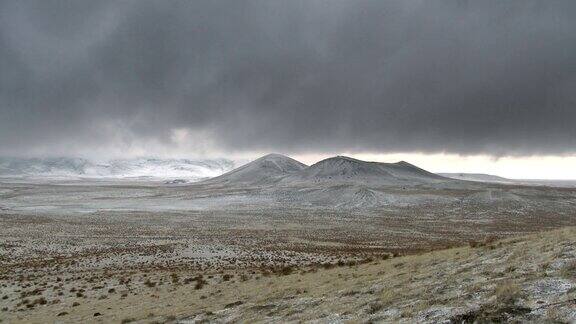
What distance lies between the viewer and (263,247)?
53.9 m

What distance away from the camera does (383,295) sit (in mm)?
15492

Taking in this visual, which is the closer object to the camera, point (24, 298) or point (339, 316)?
point (339, 316)

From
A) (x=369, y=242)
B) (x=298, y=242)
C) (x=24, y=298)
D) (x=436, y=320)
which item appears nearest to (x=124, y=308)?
(x=24, y=298)

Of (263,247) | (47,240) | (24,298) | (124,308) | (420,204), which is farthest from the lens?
(420,204)

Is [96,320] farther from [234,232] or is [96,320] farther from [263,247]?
[234,232]

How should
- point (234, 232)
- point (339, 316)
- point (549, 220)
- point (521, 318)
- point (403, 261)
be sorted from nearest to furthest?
1. point (521, 318)
2. point (339, 316)
3. point (403, 261)
4. point (234, 232)
5. point (549, 220)

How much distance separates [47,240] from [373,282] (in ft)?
181

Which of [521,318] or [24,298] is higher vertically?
[521,318]

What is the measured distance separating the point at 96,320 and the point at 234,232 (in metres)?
52.9

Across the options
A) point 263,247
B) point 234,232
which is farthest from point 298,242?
point 234,232

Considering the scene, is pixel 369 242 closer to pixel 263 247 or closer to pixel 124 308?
pixel 263 247

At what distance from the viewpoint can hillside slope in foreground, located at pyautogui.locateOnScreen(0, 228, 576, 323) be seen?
11.5m

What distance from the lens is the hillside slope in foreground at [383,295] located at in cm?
1148

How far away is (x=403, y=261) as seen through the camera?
2423 centimetres
